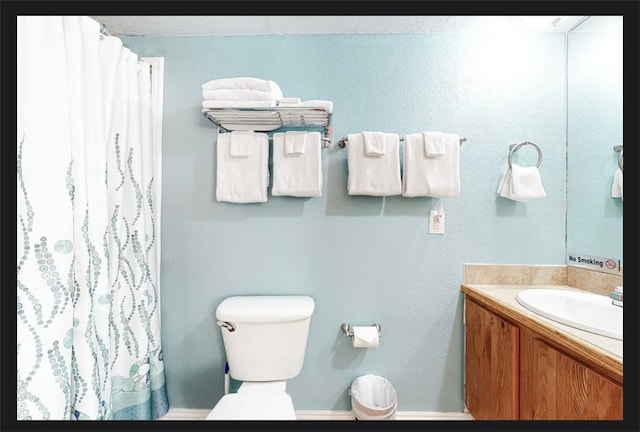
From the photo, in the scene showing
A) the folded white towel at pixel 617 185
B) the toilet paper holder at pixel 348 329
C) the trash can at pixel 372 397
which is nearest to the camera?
the folded white towel at pixel 617 185

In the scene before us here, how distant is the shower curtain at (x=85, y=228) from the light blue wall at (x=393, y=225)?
20 centimetres

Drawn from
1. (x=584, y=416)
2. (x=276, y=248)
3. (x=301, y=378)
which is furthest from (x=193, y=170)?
(x=584, y=416)

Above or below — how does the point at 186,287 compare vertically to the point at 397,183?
below

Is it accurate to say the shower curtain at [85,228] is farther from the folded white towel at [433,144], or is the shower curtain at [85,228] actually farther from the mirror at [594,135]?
the mirror at [594,135]

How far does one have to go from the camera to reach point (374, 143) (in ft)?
4.52

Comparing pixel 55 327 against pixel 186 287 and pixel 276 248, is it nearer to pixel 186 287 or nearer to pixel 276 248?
pixel 186 287

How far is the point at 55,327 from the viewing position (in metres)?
0.89

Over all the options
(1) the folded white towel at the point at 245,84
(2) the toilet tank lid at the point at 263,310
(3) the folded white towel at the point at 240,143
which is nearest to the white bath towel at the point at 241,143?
(3) the folded white towel at the point at 240,143

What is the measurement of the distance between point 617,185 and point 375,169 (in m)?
0.97

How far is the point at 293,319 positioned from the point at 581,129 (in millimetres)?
1605

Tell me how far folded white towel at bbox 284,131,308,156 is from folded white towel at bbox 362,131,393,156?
11.2 inches

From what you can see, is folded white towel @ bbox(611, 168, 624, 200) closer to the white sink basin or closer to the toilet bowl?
the white sink basin

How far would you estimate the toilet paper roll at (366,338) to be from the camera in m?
1.38

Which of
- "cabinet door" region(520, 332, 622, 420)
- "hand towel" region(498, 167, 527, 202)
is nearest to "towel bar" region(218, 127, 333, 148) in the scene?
"hand towel" region(498, 167, 527, 202)
